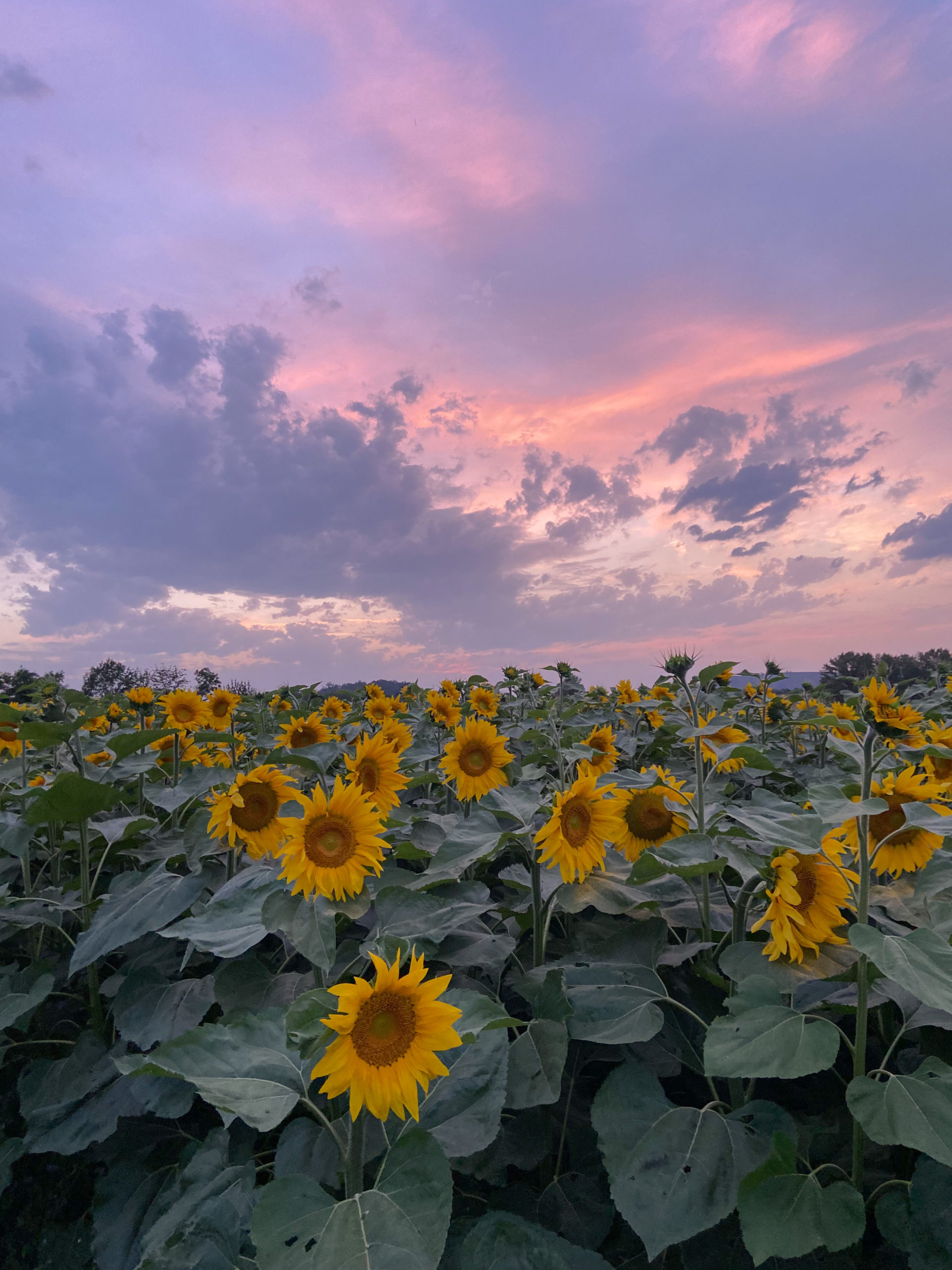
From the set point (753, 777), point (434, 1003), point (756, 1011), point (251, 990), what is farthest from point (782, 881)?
point (753, 777)

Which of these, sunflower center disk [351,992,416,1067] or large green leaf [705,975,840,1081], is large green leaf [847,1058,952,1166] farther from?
sunflower center disk [351,992,416,1067]

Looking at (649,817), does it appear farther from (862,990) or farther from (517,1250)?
(517,1250)

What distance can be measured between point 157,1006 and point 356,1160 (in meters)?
1.38

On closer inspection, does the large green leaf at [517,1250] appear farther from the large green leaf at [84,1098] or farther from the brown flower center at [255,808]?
the brown flower center at [255,808]

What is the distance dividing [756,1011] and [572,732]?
297 centimetres

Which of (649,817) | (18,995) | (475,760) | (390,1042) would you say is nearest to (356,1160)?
(390,1042)

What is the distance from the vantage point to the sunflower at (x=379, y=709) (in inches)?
296

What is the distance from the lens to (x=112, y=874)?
441cm

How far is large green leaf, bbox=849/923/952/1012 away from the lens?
163 cm

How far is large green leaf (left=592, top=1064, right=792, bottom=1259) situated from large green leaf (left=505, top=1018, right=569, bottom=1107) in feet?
A: 0.44

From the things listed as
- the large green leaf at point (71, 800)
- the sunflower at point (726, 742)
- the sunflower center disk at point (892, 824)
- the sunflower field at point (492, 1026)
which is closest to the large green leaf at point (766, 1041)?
the sunflower field at point (492, 1026)

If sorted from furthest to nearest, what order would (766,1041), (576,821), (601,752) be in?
(601,752) < (576,821) < (766,1041)

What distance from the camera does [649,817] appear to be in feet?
9.65

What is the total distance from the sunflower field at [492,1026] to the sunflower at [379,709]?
3.61 m
